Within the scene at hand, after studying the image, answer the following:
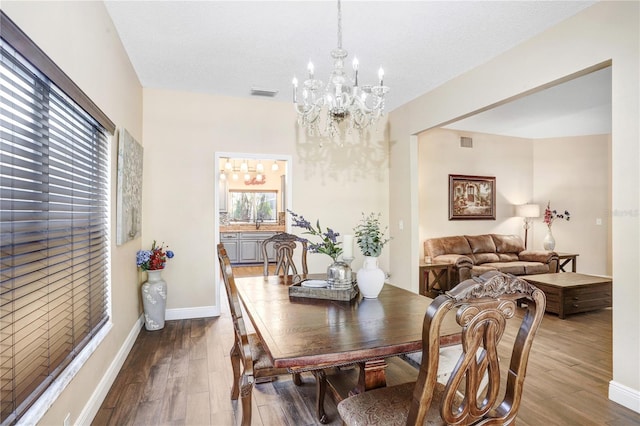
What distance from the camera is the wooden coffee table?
4.20 meters

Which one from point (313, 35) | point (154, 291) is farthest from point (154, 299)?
point (313, 35)

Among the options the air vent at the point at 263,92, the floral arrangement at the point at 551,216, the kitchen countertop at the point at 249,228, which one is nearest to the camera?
the air vent at the point at 263,92

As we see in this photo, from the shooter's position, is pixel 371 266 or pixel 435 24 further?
pixel 435 24

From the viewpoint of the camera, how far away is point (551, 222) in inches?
265

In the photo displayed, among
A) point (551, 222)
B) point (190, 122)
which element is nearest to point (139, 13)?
point (190, 122)

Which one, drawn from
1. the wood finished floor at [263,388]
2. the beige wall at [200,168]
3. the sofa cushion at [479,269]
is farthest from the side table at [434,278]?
the wood finished floor at [263,388]

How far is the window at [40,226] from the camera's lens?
1.25 metres

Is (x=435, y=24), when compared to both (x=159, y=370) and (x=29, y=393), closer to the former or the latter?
(x=29, y=393)

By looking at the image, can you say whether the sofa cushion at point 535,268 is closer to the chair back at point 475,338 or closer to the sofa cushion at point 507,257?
the sofa cushion at point 507,257

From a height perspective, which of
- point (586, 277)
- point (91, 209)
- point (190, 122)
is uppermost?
point (190, 122)

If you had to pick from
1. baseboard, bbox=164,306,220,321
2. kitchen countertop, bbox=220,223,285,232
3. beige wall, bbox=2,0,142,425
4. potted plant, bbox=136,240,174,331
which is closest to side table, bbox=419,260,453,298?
baseboard, bbox=164,306,220,321

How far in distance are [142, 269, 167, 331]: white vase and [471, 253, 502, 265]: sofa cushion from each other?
4640mm

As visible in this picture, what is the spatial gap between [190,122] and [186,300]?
2203 millimetres

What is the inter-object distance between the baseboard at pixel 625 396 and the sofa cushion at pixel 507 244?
3933mm
